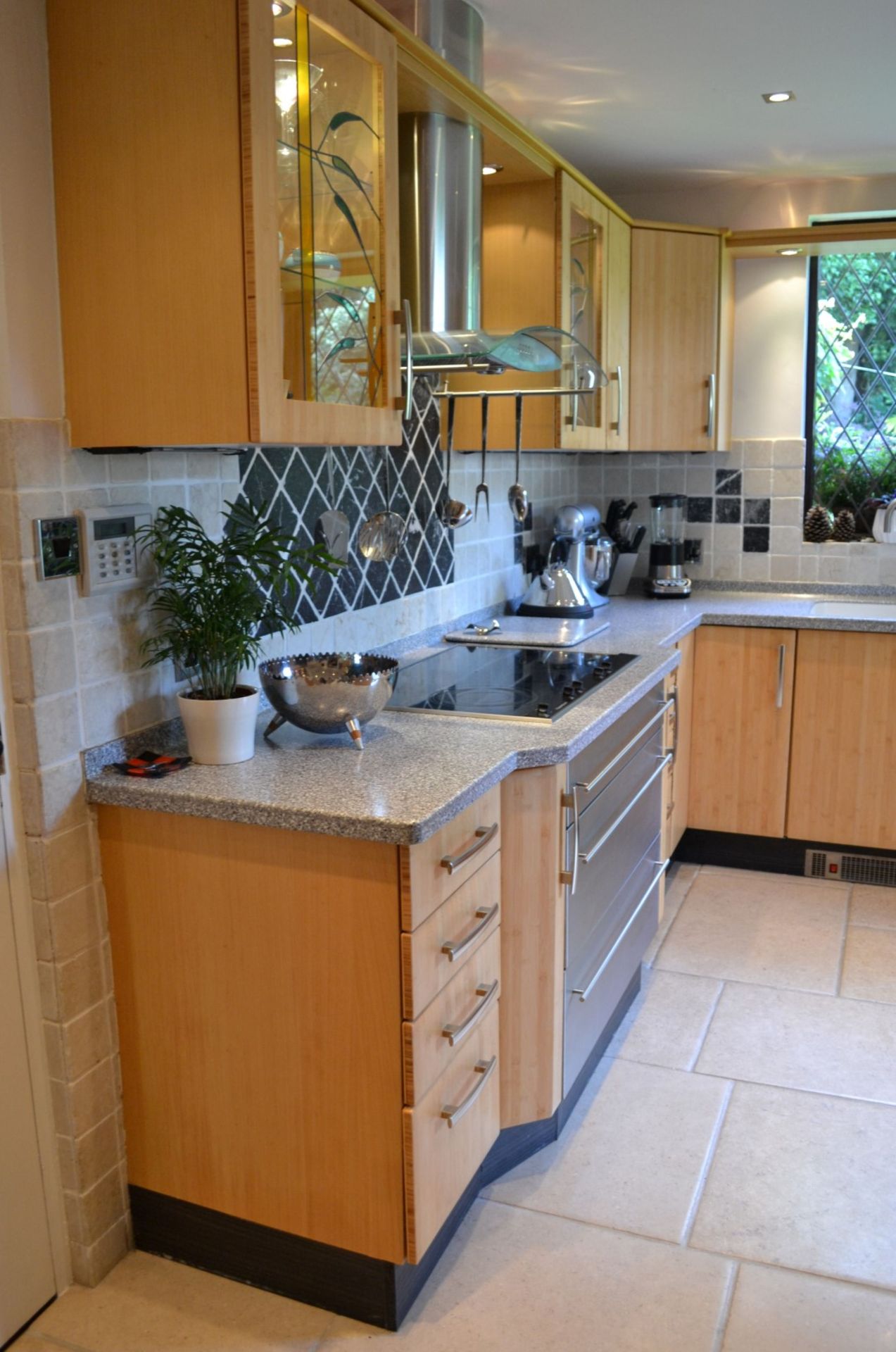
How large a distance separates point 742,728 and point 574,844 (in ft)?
5.67

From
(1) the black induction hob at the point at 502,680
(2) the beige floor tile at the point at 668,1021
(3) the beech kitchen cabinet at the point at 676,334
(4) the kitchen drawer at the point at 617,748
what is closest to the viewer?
(4) the kitchen drawer at the point at 617,748

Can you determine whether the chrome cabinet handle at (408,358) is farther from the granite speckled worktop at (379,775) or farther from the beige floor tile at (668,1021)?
the beige floor tile at (668,1021)

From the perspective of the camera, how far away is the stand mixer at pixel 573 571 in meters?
3.60

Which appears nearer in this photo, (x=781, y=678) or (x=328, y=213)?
(x=328, y=213)

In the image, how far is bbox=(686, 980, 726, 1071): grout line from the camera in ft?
8.59

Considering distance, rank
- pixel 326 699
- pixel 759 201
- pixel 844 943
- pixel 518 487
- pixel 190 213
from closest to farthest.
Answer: pixel 190 213
pixel 326 699
pixel 518 487
pixel 844 943
pixel 759 201

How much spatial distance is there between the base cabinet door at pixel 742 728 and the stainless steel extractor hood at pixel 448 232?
1.38m

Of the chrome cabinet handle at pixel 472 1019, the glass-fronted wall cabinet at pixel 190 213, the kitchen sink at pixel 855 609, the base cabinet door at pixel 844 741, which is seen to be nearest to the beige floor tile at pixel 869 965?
the base cabinet door at pixel 844 741

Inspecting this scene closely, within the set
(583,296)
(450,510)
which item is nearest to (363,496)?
(450,510)

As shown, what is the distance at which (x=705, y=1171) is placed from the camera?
2229 millimetres

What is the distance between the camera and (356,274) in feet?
6.51

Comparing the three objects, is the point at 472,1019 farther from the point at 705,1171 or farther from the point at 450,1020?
the point at 705,1171

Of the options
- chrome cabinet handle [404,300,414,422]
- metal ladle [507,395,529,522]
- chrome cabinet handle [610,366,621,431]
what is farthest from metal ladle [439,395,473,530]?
chrome cabinet handle [404,300,414,422]

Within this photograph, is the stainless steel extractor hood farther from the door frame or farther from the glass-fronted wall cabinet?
the door frame
